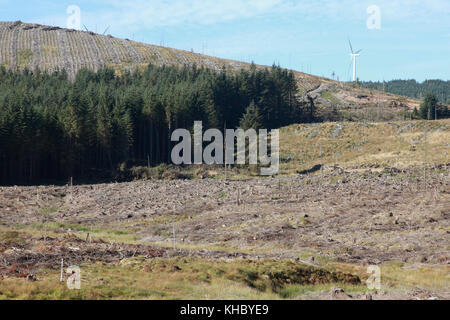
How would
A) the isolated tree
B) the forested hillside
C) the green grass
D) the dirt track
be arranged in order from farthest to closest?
the isolated tree
the forested hillside
the dirt track
the green grass

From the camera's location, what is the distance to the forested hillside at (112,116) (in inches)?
3253

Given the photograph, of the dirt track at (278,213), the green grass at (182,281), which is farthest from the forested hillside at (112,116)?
the green grass at (182,281)

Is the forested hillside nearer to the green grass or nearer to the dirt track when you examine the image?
the dirt track

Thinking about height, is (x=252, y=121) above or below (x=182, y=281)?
above

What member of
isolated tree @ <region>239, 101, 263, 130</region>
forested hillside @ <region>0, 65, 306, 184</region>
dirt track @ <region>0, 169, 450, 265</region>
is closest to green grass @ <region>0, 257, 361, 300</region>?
dirt track @ <region>0, 169, 450, 265</region>

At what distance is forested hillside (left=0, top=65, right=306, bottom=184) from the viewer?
82625mm

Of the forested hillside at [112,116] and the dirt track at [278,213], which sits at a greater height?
the forested hillside at [112,116]

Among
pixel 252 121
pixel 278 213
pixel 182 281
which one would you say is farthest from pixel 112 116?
pixel 182 281

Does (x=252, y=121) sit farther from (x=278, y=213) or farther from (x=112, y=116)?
(x=278, y=213)

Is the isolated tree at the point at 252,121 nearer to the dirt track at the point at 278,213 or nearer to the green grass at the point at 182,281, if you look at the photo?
the dirt track at the point at 278,213

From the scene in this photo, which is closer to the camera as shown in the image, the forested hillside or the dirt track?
the dirt track

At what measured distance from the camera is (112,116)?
93875mm

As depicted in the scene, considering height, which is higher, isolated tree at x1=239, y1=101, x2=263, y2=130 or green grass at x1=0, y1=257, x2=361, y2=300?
isolated tree at x1=239, y1=101, x2=263, y2=130
